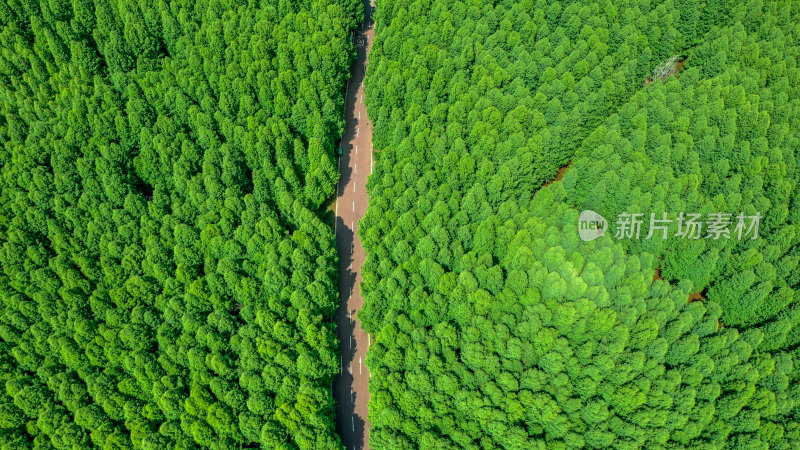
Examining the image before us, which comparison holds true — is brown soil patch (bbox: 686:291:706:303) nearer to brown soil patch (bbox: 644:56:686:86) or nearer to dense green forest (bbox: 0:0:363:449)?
brown soil patch (bbox: 644:56:686:86)

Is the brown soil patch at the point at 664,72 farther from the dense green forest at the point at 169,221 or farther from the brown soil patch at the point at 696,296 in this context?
the dense green forest at the point at 169,221

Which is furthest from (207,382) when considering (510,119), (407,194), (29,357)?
(510,119)

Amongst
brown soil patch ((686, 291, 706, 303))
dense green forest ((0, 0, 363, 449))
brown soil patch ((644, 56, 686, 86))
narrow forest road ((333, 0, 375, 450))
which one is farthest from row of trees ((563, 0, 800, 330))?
dense green forest ((0, 0, 363, 449))

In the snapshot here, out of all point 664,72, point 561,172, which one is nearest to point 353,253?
point 561,172

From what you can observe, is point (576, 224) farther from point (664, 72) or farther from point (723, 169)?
point (664, 72)

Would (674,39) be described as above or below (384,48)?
above

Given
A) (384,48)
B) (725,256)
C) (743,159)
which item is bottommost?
(725,256)

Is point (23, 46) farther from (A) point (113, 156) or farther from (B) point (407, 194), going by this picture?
(B) point (407, 194)
